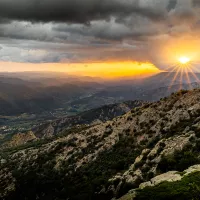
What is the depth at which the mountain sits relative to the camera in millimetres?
51469

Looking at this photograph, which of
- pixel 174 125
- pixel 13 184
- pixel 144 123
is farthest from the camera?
pixel 13 184

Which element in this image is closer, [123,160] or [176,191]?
[176,191]

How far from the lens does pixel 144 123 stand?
359 feet

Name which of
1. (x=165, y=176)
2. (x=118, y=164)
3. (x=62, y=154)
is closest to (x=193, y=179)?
(x=165, y=176)

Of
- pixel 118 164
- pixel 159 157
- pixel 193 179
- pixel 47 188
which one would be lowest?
pixel 47 188

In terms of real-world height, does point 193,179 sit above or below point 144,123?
above

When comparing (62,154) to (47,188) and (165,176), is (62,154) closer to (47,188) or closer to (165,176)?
(47,188)

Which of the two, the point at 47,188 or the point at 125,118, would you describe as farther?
the point at 125,118

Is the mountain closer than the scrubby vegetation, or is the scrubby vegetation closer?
the scrubby vegetation

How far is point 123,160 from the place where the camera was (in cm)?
8250

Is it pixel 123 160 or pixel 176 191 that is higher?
pixel 176 191

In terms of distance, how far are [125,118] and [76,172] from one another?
38.2 metres

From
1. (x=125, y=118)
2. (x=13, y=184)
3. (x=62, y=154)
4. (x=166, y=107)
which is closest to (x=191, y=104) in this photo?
(x=166, y=107)

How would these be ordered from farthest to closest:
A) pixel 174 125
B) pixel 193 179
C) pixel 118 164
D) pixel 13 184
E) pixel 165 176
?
pixel 13 184
pixel 174 125
pixel 118 164
pixel 165 176
pixel 193 179
